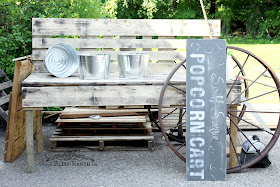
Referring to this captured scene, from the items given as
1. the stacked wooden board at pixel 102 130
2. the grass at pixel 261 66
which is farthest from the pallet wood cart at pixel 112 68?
the grass at pixel 261 66

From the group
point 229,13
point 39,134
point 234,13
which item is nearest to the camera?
point 39,134

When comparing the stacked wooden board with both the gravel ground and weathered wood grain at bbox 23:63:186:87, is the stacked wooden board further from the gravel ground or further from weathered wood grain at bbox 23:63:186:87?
weathered wood grain at bbox 23:63:186:87

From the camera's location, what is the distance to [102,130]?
5.12 metres

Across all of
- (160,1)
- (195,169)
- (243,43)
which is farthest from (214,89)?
(160,1)

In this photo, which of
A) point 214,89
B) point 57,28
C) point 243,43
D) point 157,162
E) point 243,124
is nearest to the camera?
point 214,89

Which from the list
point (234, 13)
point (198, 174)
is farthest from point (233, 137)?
point (234, 13)

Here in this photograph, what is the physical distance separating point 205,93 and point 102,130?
1663mm

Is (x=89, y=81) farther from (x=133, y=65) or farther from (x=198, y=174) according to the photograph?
(x=198, y=174)

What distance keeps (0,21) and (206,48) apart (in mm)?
3007

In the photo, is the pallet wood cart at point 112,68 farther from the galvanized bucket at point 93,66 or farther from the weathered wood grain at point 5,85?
the weathered wood grain at point 5,85

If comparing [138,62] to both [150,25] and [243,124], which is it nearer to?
→ [150,25]

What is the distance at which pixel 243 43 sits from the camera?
14562mm

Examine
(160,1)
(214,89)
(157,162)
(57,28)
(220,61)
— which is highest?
(160,1)

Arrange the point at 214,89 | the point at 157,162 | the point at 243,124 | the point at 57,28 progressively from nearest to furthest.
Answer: the point at 214,89
the point at 157,162
the point at 57,28
the point at 243,124
